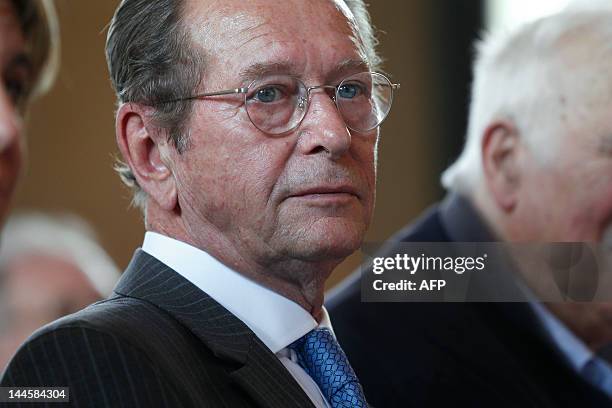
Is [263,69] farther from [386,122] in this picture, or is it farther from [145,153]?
[386,122]

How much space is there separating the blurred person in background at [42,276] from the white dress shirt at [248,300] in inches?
21.7

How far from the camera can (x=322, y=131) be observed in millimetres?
1307

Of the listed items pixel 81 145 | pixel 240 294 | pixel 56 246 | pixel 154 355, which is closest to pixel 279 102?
pixel 240 294

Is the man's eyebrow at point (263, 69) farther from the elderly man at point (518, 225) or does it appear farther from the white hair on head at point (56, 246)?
the white hair on head at point (56, 246)

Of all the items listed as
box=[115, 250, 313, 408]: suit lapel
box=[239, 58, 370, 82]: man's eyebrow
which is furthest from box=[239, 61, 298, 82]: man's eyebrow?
box=[115, 250, 313, 408]: suit lapel

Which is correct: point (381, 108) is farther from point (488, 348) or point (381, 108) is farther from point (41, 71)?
point (41, 71)

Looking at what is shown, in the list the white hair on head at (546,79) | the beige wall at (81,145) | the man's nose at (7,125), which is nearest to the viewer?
the man's nose at (7,125)

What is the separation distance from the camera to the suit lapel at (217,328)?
48.2 inches

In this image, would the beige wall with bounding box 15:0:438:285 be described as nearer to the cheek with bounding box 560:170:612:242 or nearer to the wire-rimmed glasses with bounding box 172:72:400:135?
the cheek with bounding box 560:170:612:242

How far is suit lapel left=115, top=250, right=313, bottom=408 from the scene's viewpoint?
1224 millimetres

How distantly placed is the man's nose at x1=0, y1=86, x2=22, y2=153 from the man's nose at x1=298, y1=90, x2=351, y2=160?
1.66ft

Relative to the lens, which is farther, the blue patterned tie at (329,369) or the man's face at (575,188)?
the man's face at (575,188)

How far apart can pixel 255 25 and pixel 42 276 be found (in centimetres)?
82

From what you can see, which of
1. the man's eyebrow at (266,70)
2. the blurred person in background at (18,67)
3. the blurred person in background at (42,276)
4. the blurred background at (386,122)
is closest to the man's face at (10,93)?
the blurred person in background at (18,67)
